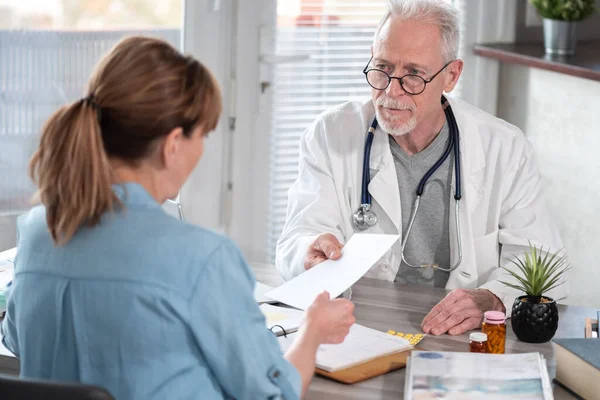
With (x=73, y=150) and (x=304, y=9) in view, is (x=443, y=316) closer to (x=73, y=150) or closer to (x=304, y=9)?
(x=73, y=150)

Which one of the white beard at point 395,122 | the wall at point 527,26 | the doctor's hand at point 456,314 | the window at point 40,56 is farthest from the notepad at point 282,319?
the wall at point 527,26

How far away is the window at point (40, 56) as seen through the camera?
311 cm

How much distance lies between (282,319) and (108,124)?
707 mm

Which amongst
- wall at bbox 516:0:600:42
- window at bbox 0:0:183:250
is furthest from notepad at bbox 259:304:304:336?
wall at bbox 516:0:600:42

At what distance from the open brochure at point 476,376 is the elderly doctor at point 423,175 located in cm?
62

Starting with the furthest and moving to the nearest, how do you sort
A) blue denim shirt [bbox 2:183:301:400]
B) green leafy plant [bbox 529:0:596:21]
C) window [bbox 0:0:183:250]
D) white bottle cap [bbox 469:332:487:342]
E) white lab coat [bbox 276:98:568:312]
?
green leafy plant [bbox 529:0:596:21], window [bbox 0:0:183:250], white lab coat [bbox 276:98:568:312], white bottle cap [bbox 469:332:487:342], blue denim shirt [bbox 2:183:301:400]

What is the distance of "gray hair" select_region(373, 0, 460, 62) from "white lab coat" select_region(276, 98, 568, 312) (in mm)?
195

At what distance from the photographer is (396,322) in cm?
185

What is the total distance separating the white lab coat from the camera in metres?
2.25

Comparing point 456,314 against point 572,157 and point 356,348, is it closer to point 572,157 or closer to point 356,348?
point 356,348

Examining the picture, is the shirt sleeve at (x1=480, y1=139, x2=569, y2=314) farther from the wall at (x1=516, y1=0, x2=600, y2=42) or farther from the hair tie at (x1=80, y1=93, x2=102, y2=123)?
the wall at (x1=516, y1=0, x2=600, y2=42)

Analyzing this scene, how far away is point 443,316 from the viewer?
5.96ft

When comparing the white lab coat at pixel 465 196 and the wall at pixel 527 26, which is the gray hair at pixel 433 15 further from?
the wall at pixel 527 26

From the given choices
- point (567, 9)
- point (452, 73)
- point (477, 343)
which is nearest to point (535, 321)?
point (477, 343)
